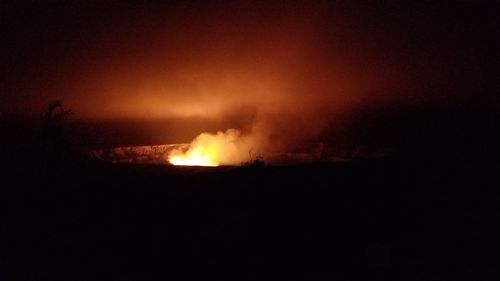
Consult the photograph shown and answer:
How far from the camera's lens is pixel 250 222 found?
4.02 m

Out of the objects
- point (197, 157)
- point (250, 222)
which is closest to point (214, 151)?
point (197, 157)

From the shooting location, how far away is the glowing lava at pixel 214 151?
527 centimetres

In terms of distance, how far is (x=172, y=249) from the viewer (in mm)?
4070

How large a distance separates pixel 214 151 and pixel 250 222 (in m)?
1.62

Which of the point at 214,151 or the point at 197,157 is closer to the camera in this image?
the point at 197,157

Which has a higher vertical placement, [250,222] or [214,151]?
[214,151]

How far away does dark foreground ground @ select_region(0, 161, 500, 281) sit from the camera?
13.1 ft

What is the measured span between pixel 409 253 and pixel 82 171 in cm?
288

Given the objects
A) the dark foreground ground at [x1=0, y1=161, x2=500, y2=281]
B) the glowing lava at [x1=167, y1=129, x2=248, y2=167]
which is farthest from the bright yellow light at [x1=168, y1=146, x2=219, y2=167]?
the dark foreground ground at [x1=0, y1=161, x2=500, y2=281]

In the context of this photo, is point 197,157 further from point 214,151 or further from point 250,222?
point 250,222

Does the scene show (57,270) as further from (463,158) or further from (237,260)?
Result: (463,158)

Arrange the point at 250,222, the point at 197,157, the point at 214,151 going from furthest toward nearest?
the point at 214,151, the point at 197,157, the point at 250,222

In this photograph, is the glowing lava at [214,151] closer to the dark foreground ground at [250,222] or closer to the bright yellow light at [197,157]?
the bright yellow light at [197,157]

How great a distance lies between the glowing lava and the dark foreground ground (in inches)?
43.8
